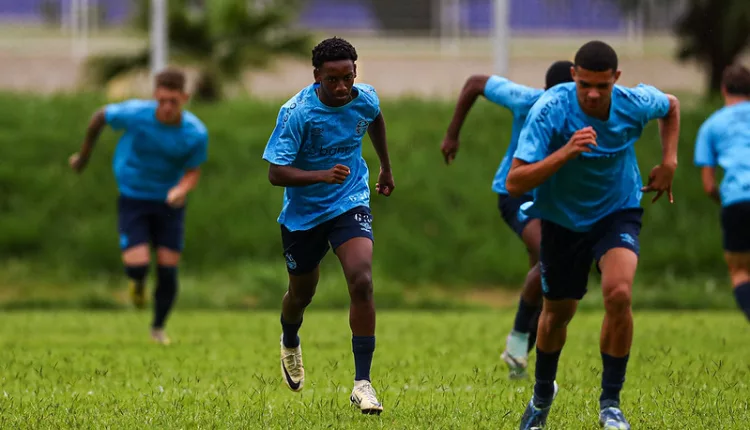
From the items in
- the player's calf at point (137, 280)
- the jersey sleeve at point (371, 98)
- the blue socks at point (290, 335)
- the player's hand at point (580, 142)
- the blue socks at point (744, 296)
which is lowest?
the player's calf at point (137, 280)

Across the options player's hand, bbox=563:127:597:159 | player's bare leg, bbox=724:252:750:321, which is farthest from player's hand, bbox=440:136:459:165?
player's hand, bbox=563:127:597:159

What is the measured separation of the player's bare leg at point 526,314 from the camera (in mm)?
9820

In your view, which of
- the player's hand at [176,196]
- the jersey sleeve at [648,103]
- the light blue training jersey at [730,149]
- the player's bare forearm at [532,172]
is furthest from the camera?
the player's hand at [176,196]

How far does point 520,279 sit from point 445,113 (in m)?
4.64

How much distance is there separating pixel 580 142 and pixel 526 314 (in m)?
3.64

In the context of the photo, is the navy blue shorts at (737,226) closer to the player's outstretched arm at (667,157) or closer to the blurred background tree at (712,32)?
the player's outstretched arm at (667,157)

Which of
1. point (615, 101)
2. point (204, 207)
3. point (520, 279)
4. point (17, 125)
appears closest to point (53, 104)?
point (17, 125)

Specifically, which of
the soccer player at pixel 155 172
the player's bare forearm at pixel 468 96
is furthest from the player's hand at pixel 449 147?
the soccer player at pixel 155 172

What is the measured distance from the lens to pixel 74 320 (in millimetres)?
16031

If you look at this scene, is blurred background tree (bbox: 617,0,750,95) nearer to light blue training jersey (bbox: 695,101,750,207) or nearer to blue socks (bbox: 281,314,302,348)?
light blue training jersey (bbox: 695,101,750,207)

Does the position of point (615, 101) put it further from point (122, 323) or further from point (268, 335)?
point (122, 323)

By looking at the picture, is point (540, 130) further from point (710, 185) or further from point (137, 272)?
point (137, 272)

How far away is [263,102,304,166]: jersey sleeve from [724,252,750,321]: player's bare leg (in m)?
4.51

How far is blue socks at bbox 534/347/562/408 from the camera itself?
7.06m
